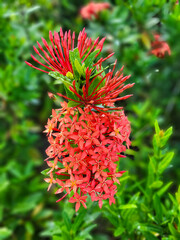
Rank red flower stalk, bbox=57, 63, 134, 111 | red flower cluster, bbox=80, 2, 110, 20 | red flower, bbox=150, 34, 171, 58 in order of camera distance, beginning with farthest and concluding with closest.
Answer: red flower cluster, bbox=80, 2, 110, 20 < red flower, bbox=150, 34, 171, 58 < red flower stalk, bbox=57, 63, 134, 111

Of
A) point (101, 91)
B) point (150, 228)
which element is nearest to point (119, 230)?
point (150, 228)

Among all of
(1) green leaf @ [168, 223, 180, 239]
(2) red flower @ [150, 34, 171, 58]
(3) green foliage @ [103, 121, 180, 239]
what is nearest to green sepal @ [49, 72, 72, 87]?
(3) green foliage @ [103, 121, 180, 239]

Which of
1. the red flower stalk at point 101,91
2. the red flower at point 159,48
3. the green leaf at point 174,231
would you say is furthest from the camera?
the red flower at point 159,48

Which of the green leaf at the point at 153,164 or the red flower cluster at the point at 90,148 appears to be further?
the green leaf at the point at 153,164

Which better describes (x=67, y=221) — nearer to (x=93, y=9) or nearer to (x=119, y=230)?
(x=119, y=230)

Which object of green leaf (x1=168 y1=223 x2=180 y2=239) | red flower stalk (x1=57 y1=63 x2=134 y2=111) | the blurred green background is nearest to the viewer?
red flower stalk (x1=57 y1=63 x2=134 y2=111)

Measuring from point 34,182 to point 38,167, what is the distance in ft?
2.44

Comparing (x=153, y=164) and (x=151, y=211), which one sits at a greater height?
(x=153, y=164)

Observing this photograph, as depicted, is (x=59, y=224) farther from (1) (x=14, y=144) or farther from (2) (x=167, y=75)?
(2) (x=167, y=75)

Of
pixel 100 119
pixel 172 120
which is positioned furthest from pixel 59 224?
pixel 172 120

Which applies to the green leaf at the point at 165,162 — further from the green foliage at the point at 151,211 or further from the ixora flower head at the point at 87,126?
the ixora flower head at the point at 87,126

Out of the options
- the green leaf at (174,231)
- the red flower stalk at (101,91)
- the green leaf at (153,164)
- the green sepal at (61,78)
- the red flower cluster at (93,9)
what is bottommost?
the green leaf at (174,231)

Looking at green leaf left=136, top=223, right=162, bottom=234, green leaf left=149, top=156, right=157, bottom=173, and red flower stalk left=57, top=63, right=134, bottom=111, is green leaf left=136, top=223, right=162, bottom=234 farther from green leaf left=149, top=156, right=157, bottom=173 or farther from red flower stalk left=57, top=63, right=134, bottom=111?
red flower stalk left=57, top=63, right=134, bottom=111

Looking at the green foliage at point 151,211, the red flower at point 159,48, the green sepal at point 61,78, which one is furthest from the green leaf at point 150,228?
the red flower at point 159,48
